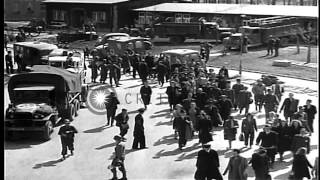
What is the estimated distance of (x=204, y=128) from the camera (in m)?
18.5

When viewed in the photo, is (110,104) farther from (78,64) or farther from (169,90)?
(78,64)

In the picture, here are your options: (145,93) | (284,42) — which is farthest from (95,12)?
(145,93)

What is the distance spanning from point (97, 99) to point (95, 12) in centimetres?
2917

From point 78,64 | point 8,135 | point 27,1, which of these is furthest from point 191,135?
point 27,1

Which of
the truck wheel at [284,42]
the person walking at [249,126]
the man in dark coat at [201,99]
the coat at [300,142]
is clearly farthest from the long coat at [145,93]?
the truck wheel at [284,42]

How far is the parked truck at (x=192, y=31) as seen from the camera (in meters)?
47.4

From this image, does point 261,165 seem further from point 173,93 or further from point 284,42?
point 284,42

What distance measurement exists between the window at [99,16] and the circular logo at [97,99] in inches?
1020

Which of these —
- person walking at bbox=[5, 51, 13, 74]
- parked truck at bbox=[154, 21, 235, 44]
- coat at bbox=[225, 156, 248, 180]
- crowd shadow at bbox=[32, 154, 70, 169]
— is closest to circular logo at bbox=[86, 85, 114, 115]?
crowd shadow at bbox=[32, 154, 70, 169]

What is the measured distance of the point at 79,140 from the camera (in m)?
20.5

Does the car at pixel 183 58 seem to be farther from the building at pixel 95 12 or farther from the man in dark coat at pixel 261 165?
the building at pixel 95 12

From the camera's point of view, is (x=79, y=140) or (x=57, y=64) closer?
(x=79, y=140)

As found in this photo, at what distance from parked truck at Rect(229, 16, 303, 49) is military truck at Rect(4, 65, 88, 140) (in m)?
21.9

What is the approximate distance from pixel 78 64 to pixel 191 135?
1134cm
